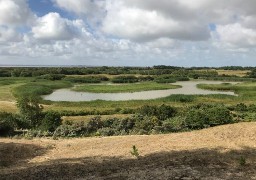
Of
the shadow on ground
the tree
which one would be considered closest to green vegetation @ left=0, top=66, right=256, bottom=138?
the tree

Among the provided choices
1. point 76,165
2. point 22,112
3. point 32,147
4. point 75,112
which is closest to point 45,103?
point 75,112

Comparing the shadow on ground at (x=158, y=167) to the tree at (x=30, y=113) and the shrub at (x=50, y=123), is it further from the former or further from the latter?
the tree at (x=30, y=113)

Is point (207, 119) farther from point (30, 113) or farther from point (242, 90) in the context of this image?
point (242, 90)

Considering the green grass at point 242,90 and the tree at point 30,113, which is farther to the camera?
the green grass at point 242,90

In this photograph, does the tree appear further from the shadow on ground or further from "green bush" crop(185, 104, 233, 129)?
the shadow on ground

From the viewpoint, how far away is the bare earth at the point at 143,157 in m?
13.1

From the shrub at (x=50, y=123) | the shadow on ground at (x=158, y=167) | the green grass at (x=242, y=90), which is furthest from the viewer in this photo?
the green grass at (x=242, y=90)

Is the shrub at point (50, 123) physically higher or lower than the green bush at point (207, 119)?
lower

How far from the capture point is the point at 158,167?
1367 centimetres

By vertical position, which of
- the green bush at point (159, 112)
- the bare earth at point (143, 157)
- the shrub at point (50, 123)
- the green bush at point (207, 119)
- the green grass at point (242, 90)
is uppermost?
the bare earth at point (143, 157)

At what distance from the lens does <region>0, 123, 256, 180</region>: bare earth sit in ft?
43.0

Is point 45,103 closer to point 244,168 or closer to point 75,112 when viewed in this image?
point 75,112

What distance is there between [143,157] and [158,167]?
6.36 ft

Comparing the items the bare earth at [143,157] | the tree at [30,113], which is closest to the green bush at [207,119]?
the bare earth at [143,157]
